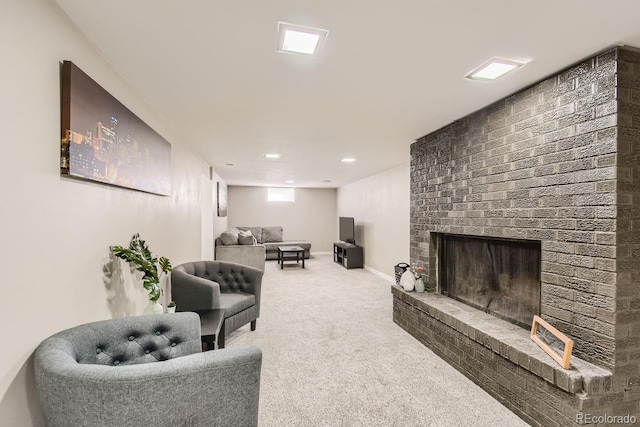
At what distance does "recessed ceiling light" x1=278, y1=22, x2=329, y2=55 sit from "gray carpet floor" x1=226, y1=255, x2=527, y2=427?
7.51 feet

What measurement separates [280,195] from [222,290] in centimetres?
627

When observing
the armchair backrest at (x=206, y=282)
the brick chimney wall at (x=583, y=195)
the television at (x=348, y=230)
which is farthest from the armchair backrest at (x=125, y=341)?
the television at (x=348, y=230)

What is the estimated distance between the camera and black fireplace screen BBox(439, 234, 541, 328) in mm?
2305

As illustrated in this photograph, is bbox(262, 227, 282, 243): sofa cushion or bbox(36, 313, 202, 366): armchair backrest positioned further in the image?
bbox(262, 227, 282, 243): sofa cushion

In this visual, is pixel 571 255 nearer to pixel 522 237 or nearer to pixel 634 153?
pixel 522 237

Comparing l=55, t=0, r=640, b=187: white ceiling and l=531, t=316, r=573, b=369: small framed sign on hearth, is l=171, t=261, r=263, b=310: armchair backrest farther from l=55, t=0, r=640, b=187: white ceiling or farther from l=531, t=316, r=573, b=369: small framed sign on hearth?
l=531, t=316, r=573, b=369: small framed sign on hearth

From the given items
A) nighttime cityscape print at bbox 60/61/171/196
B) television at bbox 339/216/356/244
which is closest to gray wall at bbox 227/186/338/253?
television at bbox 339/216/356/244

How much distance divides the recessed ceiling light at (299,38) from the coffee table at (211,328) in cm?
200

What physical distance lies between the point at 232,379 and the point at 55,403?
1.85 feet

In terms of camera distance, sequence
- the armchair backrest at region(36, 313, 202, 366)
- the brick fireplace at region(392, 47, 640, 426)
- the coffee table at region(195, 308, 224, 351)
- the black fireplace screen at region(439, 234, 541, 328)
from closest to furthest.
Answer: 1. the armchair backrest at region(36, 313, 202, 366)
2. the brick fireplace at region(392, 47, 640, 426)
3. the coffee table at region(195, 308, 224, 351)
4. the black fireplace screen at region(439, 234, 541, 328)

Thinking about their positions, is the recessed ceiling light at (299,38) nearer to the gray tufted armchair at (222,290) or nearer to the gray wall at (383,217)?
the gray tufted armchair at (222,290)

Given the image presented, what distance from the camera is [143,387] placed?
3.27ft

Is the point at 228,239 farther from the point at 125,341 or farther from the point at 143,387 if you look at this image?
the point at 143,387

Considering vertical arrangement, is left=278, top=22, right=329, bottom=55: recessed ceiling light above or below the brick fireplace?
above
